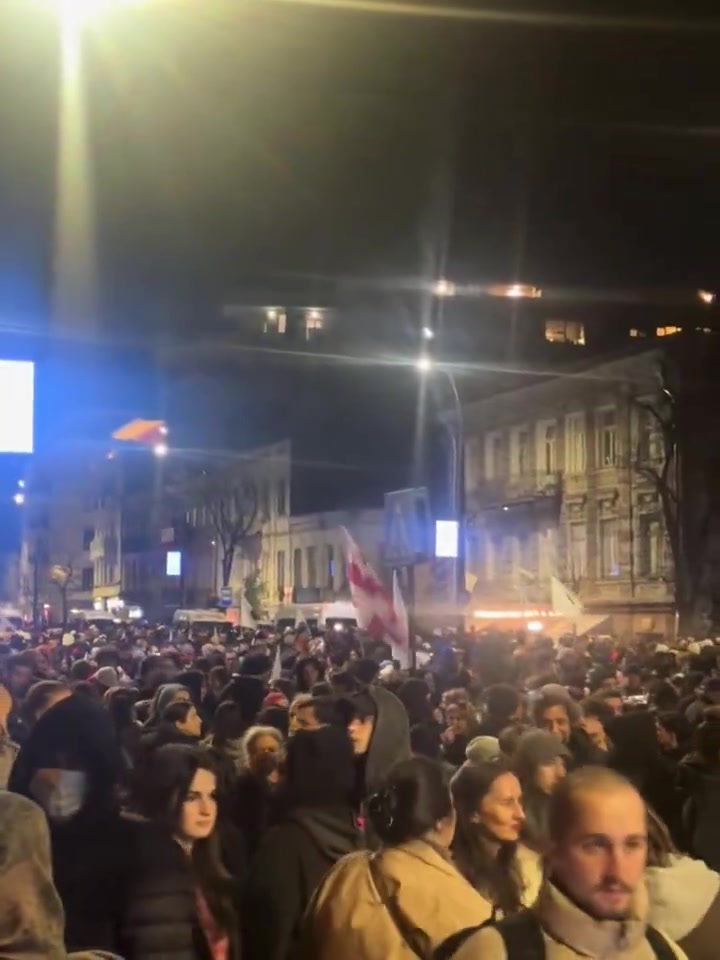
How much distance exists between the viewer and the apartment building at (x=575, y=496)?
4469 centimetres

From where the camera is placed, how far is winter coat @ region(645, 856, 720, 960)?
369 cm

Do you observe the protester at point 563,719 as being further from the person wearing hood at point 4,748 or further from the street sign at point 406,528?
the street sign at point 406,528

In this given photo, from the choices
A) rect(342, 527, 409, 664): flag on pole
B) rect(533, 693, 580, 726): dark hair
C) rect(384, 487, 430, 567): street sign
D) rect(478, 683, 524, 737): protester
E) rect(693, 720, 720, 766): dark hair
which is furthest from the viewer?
rect(384, 487, 430, 567): street sign

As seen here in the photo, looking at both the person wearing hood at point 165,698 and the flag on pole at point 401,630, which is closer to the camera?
the person wearing hood at point 165,698

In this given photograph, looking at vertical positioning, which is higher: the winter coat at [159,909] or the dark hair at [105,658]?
the dark hair at [105,658]

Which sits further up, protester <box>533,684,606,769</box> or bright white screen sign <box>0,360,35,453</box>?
bright white screen sign <box>0,360,35,453</box>

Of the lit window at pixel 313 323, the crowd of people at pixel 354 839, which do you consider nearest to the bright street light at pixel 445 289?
the lit window at pixel 313 323

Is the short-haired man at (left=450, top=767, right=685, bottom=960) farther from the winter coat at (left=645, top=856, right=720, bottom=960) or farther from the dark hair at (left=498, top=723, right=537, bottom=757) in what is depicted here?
the dark hair at (left=498, top=723, right=537, bottom=757)

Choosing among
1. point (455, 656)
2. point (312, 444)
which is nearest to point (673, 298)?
point (312, 444)

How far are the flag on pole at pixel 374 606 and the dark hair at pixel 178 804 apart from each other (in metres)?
9.43

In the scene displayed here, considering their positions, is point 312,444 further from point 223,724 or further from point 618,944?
point 618,944

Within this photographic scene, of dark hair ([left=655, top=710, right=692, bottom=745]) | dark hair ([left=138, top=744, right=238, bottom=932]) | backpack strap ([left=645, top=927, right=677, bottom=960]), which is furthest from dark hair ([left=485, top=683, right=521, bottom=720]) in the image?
backpack strap ([left=645, top=927, right=677, bottom=960])

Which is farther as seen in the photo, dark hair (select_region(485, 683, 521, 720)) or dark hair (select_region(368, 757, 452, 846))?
dark hair (select_region(485, 683, 521, 720))

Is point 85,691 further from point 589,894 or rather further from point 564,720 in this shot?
point 589,894
